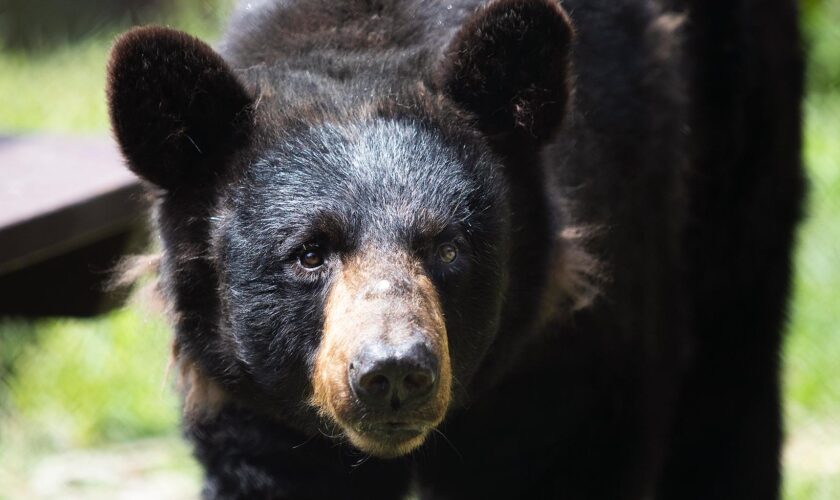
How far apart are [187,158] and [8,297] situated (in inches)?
73.1

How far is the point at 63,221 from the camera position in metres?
4.96

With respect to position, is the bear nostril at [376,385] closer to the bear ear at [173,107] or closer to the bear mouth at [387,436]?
the bear mouth at [387,436]

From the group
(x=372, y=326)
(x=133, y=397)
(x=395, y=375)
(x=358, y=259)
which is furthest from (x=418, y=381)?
(x=133, y=397)

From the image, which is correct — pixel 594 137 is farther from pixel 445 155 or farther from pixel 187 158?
pixel 187 158

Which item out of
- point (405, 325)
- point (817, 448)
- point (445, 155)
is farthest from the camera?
point (817, 448)

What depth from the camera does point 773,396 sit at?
5527 millimetres

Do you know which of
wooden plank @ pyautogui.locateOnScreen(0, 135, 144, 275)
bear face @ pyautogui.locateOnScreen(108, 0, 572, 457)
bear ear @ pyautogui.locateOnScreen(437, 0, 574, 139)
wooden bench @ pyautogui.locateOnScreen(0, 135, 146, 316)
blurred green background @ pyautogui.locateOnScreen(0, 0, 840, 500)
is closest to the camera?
bear face @ pyautogui.locateOnScreen(108, 0, 572, 457)

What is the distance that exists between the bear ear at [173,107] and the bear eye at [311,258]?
43 cm

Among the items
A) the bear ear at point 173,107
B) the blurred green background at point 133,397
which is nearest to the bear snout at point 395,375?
the bear ear at point 173,107

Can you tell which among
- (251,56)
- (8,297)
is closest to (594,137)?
(251,56)

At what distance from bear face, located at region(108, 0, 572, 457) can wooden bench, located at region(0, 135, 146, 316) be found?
1.16m

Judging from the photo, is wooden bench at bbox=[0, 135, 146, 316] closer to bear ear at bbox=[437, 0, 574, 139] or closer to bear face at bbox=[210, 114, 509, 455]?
bear face at bbox=[210, 114, 509, 455]

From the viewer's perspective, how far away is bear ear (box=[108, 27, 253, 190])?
140 inches

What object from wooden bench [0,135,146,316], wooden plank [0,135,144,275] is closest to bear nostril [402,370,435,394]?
wooden plank [0,135,144,275]
